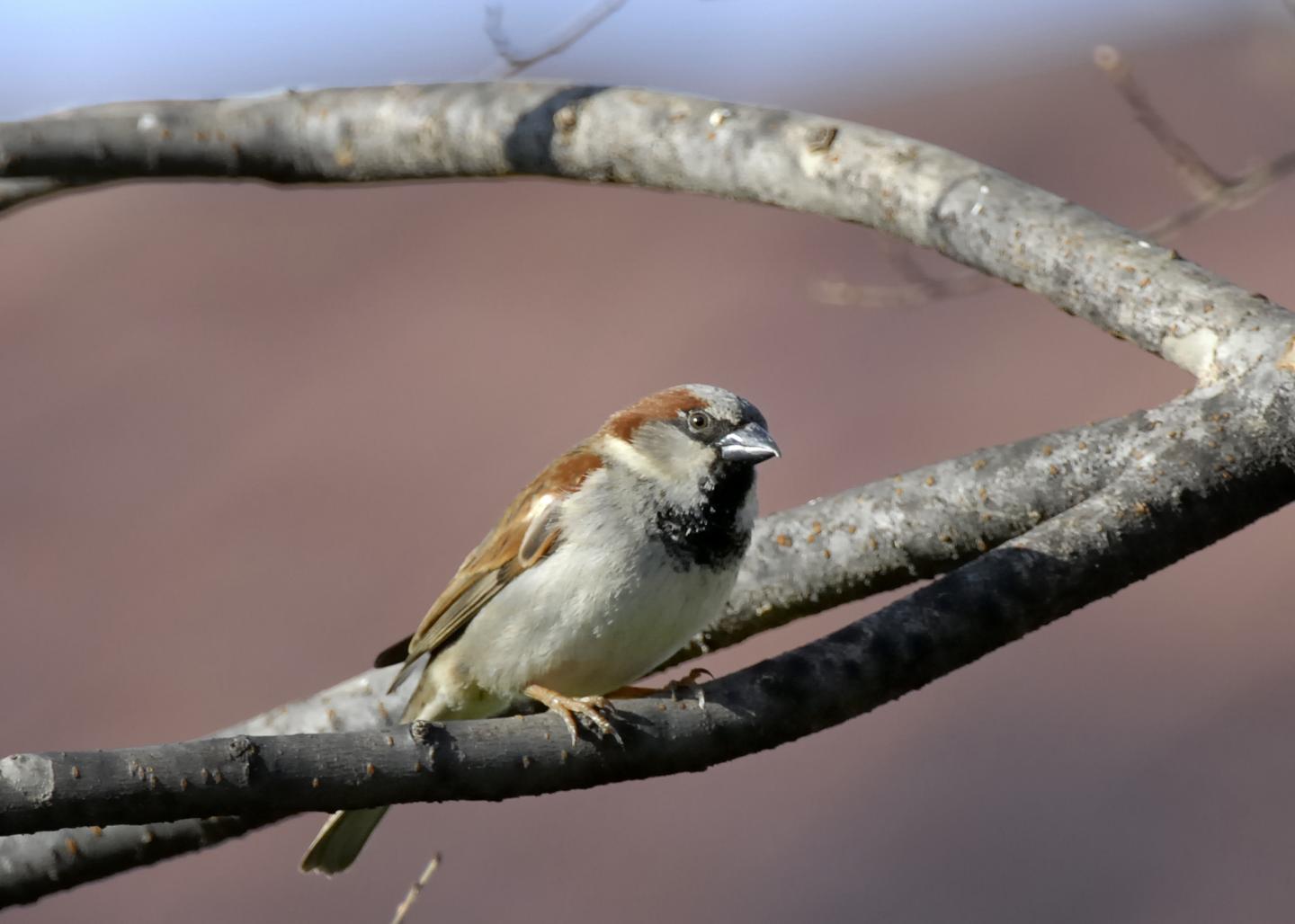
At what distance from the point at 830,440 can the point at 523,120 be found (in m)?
4.92

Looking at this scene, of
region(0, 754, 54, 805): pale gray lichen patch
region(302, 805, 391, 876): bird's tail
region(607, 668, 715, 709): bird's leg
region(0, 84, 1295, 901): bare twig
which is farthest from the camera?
region(302, 805, 391, 876): bird's tail

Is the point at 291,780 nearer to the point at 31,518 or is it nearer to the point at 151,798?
the point at 151,798

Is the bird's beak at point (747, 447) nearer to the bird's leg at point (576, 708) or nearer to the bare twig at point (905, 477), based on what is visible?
the bare twig at point (905, 477)

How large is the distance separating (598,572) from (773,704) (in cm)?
74

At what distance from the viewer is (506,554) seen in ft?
10.8

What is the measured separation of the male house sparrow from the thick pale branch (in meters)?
0.49

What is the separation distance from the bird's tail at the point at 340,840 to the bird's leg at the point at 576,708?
52 centimetres

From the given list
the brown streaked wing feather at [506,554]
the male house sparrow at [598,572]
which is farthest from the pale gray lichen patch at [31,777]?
the brown streaked wing feather at [506,554]

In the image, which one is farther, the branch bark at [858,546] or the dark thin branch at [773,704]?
the branch bark at [858,546]

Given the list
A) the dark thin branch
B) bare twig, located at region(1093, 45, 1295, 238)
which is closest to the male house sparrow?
the dark thin branch

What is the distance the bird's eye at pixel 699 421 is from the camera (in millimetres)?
3264

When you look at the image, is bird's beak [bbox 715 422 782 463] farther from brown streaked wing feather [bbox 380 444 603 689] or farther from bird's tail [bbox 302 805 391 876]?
bird's tail [bbox 302 805 391 876]

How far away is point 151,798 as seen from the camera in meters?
1.90

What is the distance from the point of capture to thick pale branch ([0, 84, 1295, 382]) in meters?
2.96
